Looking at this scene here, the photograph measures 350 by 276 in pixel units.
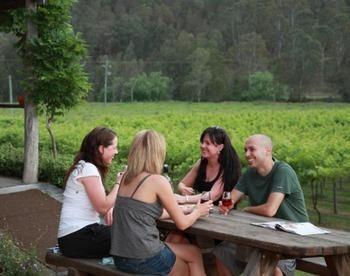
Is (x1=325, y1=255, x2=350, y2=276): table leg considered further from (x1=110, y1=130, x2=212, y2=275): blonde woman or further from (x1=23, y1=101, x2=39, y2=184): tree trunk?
(x1=23, y1=101, x2=39, y2=184): tree trunk

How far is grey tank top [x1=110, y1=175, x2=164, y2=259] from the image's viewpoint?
3525 millimetres

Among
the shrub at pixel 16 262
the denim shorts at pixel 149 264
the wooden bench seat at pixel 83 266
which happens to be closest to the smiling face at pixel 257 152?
the denim shorts at pixel 149 264

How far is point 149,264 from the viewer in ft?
11.7

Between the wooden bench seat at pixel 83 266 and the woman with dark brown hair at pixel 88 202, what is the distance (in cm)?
4

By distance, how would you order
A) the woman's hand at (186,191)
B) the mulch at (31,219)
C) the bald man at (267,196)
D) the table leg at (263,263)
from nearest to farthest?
the table leg at (263,263), the bald man at (267,196), the woman's hand at (186,191), the mulch at (31,219)

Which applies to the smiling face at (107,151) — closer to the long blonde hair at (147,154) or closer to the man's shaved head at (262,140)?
the long blonde hair at (147,154)

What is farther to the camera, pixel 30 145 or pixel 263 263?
pixel 30 145

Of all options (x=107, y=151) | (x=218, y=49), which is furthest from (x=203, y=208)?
(x=218, y=49)

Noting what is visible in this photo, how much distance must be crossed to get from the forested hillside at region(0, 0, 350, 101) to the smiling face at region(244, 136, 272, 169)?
54.6 metres

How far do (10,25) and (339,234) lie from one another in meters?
7.55

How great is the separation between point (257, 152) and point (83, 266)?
1.27m

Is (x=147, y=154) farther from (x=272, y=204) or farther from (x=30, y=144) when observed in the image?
(x=30, y=144)

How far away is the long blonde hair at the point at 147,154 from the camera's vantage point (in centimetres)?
355

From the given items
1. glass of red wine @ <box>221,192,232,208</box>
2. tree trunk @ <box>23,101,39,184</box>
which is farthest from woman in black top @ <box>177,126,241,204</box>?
tree trunk @ <box>23,101,39,184</box>
